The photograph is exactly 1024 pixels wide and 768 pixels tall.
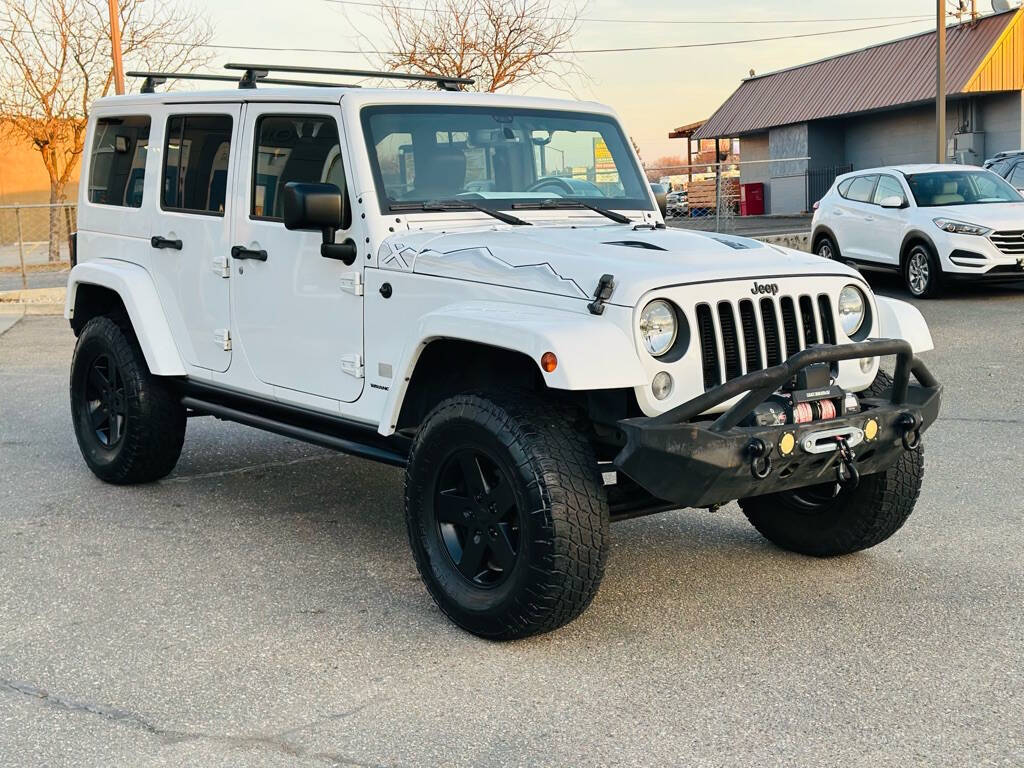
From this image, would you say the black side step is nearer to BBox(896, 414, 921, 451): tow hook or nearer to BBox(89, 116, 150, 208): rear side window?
BBox(89, 116, 150, 208): rear side window

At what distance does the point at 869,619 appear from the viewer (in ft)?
15.4

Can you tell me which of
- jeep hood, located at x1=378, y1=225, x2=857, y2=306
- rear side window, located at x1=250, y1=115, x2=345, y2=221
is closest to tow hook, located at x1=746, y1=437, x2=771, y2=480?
jeep hood, located at x1=378, y1=225, x2=857, y2=306

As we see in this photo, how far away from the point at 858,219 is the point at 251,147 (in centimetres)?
1229

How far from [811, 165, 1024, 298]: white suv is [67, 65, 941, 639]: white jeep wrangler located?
9.93 meters

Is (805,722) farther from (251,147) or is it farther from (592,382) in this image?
(251,147)

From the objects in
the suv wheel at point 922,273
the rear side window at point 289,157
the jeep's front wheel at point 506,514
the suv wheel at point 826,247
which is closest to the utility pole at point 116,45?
the suv wheel at point 826,247

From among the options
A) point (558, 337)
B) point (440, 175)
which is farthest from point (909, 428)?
point (440, 175)

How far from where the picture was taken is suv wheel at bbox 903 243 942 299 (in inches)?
601

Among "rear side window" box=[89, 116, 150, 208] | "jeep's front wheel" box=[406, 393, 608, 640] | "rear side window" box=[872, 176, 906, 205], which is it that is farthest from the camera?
"rear side window" box=[872, 176, 906, 205]

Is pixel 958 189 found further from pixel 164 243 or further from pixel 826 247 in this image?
pixel 164 243

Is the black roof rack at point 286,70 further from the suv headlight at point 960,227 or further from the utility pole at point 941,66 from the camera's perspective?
the utility pole at point 941,66

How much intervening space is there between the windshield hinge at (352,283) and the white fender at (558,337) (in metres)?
0.69

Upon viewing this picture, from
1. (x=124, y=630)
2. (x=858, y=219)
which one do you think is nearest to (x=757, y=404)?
(x=124, y=630)

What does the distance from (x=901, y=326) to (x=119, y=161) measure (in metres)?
4.31
